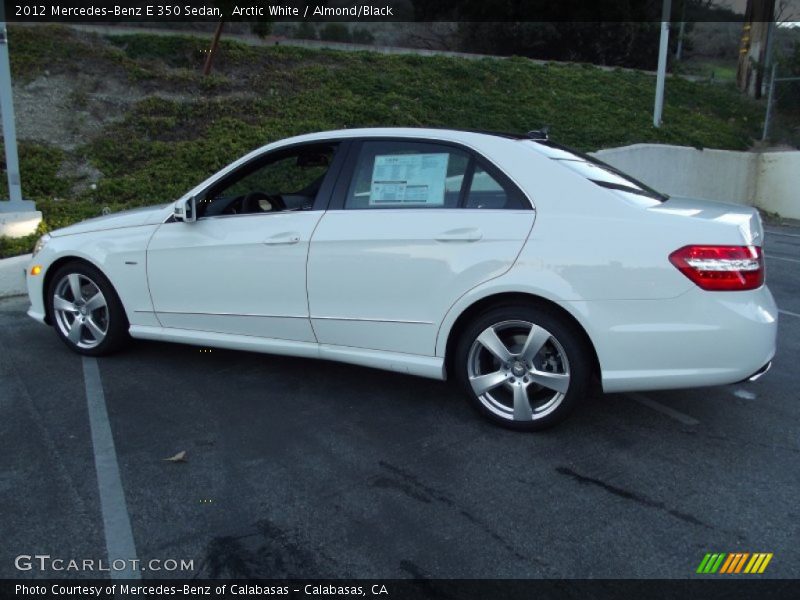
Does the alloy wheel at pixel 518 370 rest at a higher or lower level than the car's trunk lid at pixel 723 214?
lower

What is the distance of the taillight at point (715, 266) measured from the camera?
338 cm

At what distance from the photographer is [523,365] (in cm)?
373

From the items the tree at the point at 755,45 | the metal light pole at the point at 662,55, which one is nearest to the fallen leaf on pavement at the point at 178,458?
the metal light pole at the point at 662,55

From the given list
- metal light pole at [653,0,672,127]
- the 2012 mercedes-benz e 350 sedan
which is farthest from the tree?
the 2012 mercedes-benz e 350 sedan

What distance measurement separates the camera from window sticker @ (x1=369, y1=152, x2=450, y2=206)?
400cm

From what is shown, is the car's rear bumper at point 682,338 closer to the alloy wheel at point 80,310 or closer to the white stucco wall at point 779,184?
the alloy wheel at point 80,310

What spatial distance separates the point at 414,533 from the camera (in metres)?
2.94

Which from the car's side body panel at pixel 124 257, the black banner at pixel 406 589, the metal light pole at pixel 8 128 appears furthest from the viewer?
the metal light pole at pixel 8 128

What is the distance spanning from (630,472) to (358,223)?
1970mm

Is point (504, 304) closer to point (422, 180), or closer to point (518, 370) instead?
point (518, 370)

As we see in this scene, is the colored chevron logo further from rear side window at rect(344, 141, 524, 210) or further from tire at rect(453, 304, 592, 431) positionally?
rear side window at rect(344, 141, 524, 210)

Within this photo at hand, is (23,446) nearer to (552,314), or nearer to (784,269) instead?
(552,314)

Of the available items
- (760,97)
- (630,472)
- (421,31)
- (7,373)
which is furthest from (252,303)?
(421,31)

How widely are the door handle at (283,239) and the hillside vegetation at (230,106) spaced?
4.70 metres
